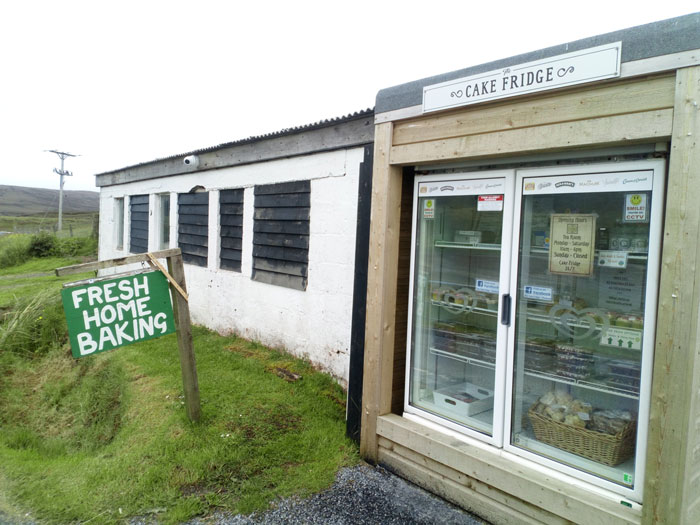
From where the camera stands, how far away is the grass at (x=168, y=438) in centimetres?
364

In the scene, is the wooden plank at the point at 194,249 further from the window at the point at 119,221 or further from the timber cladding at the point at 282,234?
the window at the point at 119,221

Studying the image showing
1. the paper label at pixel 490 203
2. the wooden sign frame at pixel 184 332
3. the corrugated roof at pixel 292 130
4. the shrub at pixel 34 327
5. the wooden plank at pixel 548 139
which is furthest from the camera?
the shrub at pixel 34 327

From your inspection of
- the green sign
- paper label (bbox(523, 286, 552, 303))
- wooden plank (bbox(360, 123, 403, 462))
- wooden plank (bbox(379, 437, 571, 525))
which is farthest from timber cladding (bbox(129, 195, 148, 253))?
paper label (bbox(523, 286, 552, 303))

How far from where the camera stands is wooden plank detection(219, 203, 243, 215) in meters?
7.75

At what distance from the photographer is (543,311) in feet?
11.4

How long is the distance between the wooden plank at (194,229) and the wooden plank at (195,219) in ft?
0.19

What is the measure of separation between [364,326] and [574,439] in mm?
1875

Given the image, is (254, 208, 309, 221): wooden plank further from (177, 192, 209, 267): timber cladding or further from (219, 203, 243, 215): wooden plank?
(177, 192, 209, 267): timber cladding

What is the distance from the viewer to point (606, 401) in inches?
130

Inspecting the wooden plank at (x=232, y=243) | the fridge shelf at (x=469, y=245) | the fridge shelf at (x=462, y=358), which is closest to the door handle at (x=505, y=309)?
the fridge shelf at (x=469, y=245)

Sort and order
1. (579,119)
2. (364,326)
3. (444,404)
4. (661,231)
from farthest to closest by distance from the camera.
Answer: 1. (364,326)
2. (444,404)
3. (579,119)
4. (661,231)

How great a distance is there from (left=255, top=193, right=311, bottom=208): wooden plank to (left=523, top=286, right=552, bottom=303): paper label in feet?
11.2

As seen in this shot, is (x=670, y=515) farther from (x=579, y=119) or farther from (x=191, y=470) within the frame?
(x=191, y=470)

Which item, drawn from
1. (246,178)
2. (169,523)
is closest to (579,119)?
(169,523)
